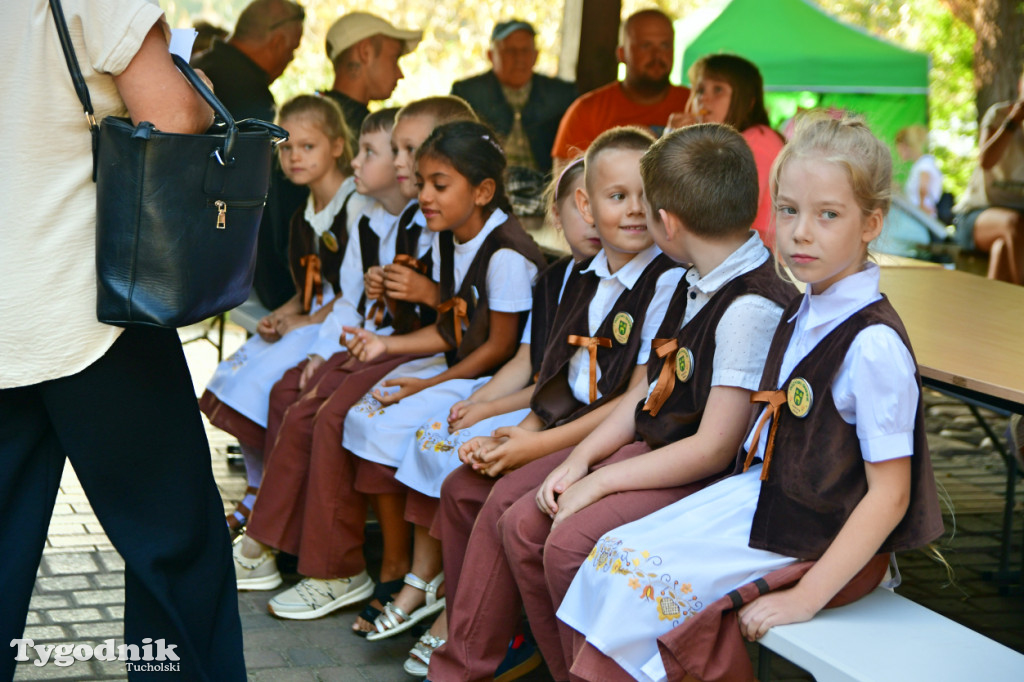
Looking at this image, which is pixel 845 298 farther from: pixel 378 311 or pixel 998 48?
pixel 998 48

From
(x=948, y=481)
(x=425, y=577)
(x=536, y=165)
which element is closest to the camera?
(x=425, y=577)

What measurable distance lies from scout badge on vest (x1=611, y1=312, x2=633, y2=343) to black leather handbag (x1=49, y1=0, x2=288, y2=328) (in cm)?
102

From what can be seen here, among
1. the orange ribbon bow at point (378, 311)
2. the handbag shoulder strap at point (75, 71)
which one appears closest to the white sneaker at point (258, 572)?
the orange ribbon bow at point (378, 311)

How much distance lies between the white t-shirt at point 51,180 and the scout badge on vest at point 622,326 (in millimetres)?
1185

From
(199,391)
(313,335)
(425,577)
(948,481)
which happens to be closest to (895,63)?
(948,481)

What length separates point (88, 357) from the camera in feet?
6.11

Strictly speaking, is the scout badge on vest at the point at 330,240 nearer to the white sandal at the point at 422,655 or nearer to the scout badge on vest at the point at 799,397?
the white sandal at the point at 422,655

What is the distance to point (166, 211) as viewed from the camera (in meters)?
1.78

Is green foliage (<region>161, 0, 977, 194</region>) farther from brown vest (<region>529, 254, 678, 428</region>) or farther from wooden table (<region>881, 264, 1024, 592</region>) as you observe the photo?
brown vest (<region>529, 254, 678, 428</region>)

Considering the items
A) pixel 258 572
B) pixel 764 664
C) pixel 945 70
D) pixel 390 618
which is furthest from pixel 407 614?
pixel 945 70

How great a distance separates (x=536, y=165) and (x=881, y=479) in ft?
14.0

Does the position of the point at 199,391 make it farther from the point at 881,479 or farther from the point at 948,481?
the point at 881,479

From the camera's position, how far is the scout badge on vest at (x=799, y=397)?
198 cm

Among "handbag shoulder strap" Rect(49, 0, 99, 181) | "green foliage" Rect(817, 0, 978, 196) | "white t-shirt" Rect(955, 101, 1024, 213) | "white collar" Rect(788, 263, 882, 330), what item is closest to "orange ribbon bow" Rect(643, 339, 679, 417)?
"white collar" Rect(788, 263, 882, 330)
